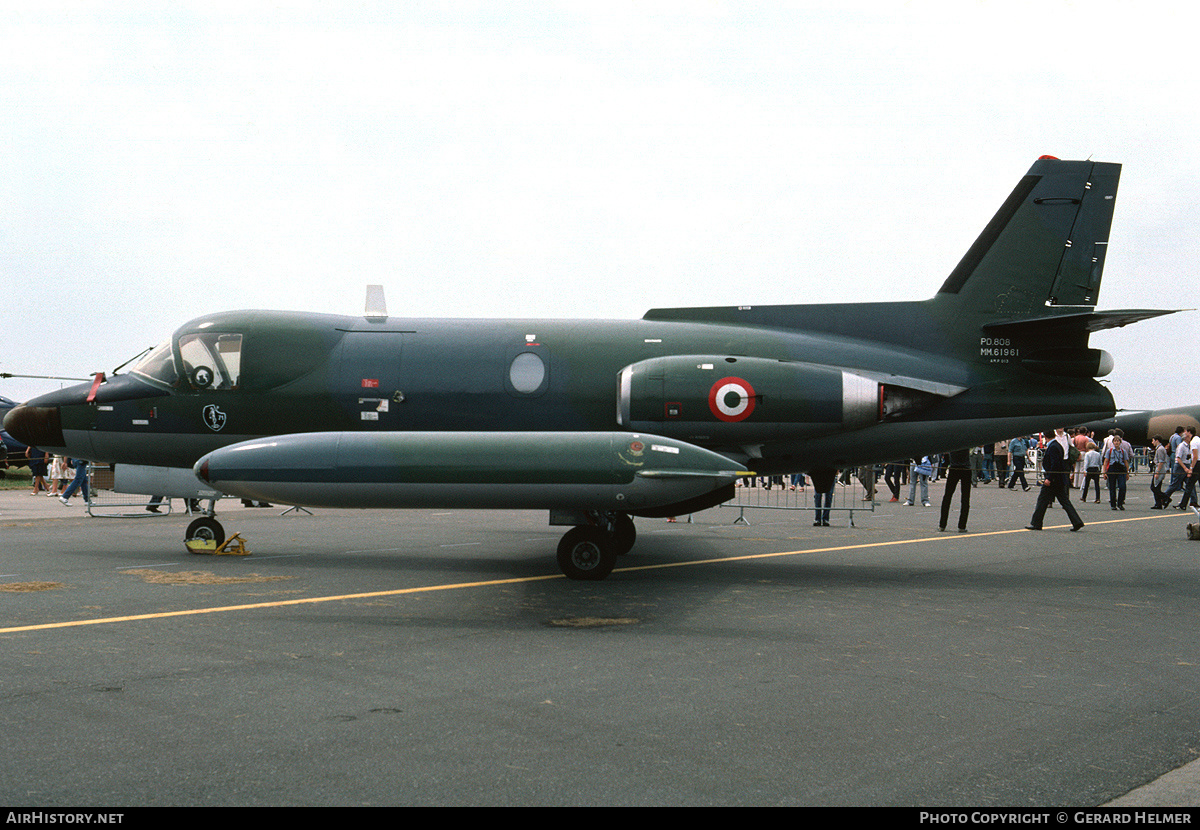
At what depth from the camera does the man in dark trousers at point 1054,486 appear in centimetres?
1798

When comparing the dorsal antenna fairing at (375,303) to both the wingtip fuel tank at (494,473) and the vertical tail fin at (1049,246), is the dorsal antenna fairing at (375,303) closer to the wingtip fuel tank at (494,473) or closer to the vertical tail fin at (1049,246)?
the wingtip fuel tank at (494,473)

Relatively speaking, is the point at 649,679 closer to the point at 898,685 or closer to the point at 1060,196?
the point at 898,685

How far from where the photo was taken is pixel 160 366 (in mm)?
12617

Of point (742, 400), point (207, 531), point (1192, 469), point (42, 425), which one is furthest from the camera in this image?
point (1192, 469)

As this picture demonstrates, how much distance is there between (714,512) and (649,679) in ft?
56.4

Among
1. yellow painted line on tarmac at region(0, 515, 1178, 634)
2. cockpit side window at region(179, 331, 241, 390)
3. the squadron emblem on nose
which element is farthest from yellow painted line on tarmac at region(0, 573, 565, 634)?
cockpit side window at region(179, 331, 241, 390)

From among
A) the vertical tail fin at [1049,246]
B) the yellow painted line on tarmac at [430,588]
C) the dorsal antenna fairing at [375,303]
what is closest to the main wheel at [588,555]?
the yellow painted line on tarmac at [430,588]

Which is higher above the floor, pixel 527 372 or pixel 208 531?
pixel 527 372

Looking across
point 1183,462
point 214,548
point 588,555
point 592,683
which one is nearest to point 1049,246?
point 588,555

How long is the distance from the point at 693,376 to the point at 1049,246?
5.34 meters

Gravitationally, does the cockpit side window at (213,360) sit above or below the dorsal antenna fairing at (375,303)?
below

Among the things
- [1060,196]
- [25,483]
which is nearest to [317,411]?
[1060,196]

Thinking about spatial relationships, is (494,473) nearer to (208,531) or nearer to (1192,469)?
(208,531)

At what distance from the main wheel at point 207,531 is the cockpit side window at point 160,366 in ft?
6.74
